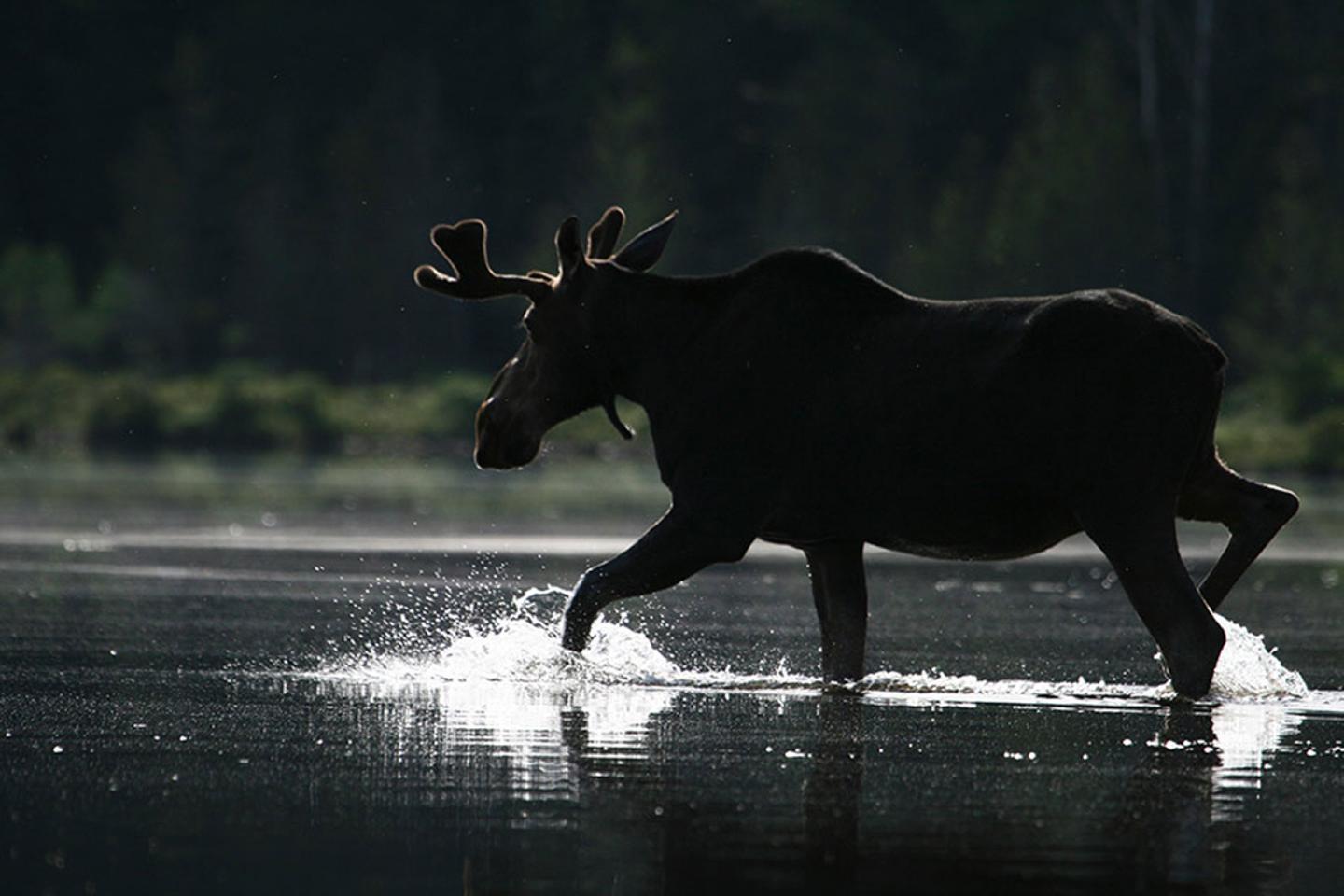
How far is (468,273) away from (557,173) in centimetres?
5839

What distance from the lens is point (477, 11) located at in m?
72.2

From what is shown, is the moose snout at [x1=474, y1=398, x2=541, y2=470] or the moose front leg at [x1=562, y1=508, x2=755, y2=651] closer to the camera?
the moose front leg at [x1=562, y1=508, x2=755, y2=651]

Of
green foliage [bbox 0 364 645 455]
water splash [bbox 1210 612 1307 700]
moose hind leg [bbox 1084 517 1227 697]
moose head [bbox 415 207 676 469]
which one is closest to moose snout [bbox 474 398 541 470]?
moose head [bbox 415 207 676 469]

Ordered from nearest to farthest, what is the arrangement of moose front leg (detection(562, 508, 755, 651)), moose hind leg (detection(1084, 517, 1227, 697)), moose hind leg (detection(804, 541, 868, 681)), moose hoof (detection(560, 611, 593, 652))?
moose hind leg (detection(1084, 517, 1227, 697)) → moose front leg (detection(562, 508, 755, 651)) → moose hoof (detection(560, 611, 593, 652)) → moose hind leg (detection(804, 541, 868, 681))

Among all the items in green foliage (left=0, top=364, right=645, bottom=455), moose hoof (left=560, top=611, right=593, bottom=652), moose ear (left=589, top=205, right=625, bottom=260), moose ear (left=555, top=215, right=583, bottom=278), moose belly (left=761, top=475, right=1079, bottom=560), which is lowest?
moose hoof (left=560, top=611, right=593, bottom=652)

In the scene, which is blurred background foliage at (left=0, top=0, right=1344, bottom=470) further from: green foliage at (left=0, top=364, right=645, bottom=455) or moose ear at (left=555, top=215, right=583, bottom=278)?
moose ear at (left=555, top=215, right=583, bottom=278)

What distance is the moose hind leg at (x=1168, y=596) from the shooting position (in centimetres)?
1029

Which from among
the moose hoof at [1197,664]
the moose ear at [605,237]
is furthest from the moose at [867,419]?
the moose ear at [605,237]

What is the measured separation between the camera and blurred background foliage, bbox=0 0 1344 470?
53.0m

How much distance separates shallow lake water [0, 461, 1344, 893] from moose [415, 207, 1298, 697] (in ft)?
1.40

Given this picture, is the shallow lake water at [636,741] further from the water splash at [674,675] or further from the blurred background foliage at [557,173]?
the blurred background foliage at [557,173]

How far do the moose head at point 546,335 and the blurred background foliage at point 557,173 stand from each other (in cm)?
3206

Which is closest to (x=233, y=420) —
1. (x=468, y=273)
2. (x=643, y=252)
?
(x=468, y=273)

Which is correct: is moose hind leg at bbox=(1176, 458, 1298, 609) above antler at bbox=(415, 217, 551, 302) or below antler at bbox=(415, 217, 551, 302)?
below
